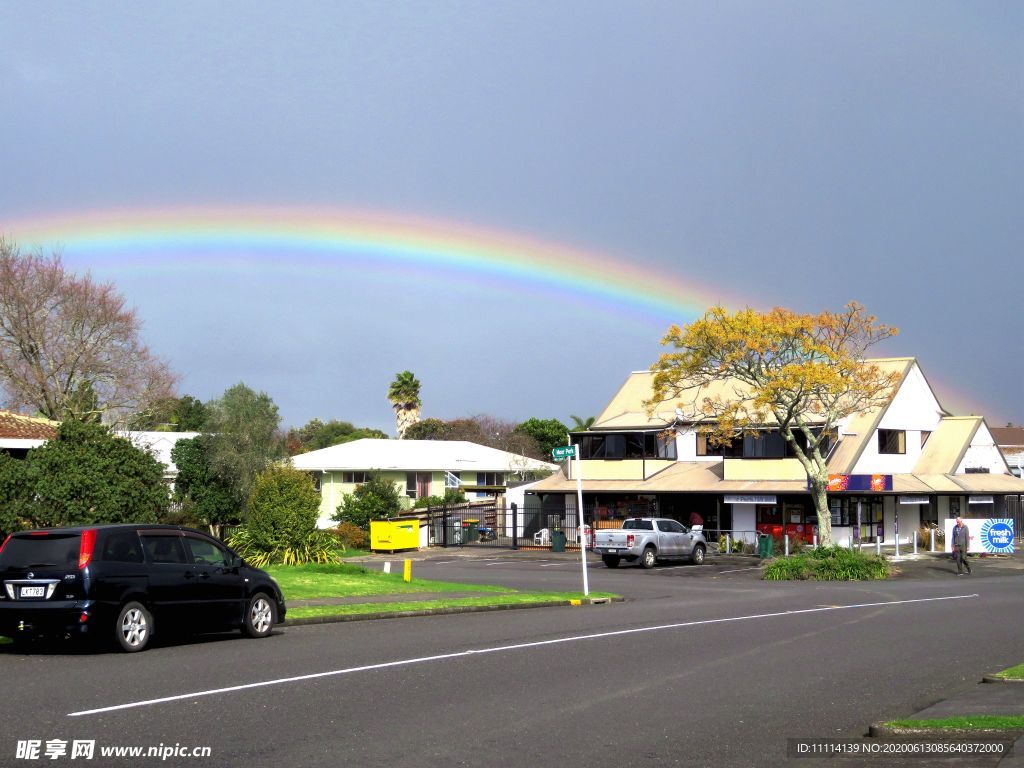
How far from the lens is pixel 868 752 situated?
8.59 metres

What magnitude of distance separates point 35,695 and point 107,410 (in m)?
44.6

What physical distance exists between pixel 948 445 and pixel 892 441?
3.26 m

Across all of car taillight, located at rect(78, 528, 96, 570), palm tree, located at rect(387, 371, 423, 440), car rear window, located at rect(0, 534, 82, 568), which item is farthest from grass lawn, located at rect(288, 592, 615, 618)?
palm tree, located at rect(387, 371, 423, 440)

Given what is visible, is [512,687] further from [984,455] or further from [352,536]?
[984,455]

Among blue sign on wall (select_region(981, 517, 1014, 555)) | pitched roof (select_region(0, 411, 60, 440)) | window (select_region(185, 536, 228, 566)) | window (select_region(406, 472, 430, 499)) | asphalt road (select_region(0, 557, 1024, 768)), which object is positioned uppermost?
pitched roof (select_region(0, 411, 60, 440))

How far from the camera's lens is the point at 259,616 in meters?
16.5

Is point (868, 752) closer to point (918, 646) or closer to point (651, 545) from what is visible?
point (918, 646)

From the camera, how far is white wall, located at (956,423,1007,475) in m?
53.5

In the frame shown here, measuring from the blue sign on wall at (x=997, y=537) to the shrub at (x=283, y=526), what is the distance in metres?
25.1

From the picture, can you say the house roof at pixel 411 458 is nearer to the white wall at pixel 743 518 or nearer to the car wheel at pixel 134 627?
the white wall at pixel 743 518

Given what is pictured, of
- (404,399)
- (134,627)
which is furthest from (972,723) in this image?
(404,399)

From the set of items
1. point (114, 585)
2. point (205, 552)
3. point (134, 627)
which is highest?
point (205, 552)

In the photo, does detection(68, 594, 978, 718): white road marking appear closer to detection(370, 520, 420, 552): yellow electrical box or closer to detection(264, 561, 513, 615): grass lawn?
detection(264, 561, 513, 615): grass lawn

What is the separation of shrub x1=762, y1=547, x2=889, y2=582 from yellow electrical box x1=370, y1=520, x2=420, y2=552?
1777cm
